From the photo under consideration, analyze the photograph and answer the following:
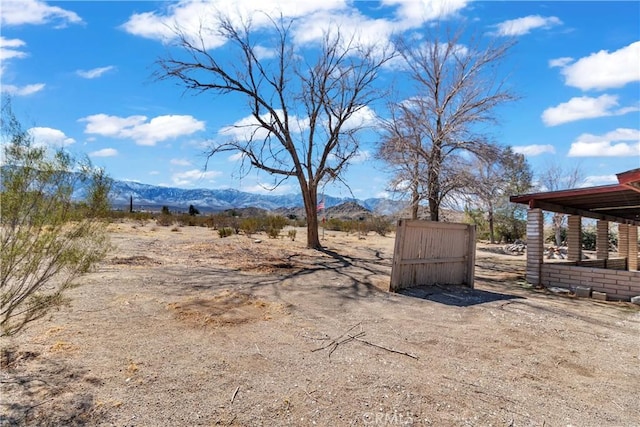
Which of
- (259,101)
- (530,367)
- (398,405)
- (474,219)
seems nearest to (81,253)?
(398,405)

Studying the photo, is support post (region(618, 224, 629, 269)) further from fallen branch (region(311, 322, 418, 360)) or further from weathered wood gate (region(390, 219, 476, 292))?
fallen branch (region(311, 322, 418, 360))

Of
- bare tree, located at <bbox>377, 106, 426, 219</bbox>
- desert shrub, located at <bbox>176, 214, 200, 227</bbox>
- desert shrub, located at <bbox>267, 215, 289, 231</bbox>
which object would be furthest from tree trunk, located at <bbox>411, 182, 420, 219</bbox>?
desert shrub, located at <bbox>176, 214, 200, 227</bbox>

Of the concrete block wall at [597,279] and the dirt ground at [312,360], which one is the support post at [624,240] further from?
the dirt ground at [312,360]

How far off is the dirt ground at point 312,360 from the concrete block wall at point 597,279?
3.07ft

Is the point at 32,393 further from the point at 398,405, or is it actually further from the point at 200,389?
the point at 398,405

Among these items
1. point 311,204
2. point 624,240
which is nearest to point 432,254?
point 311,204

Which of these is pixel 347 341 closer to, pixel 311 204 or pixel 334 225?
pixel 311 204

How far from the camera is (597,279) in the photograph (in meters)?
9.33

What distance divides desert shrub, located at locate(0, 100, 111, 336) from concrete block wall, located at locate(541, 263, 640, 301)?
10023mm

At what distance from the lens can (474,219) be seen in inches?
1139

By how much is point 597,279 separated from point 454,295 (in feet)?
12.3

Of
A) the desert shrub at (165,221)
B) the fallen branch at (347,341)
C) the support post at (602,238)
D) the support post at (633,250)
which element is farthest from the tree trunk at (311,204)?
the desert shrub at (165,221)

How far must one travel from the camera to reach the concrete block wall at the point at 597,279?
8.73 metres

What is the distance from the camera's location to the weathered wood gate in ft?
27.1
